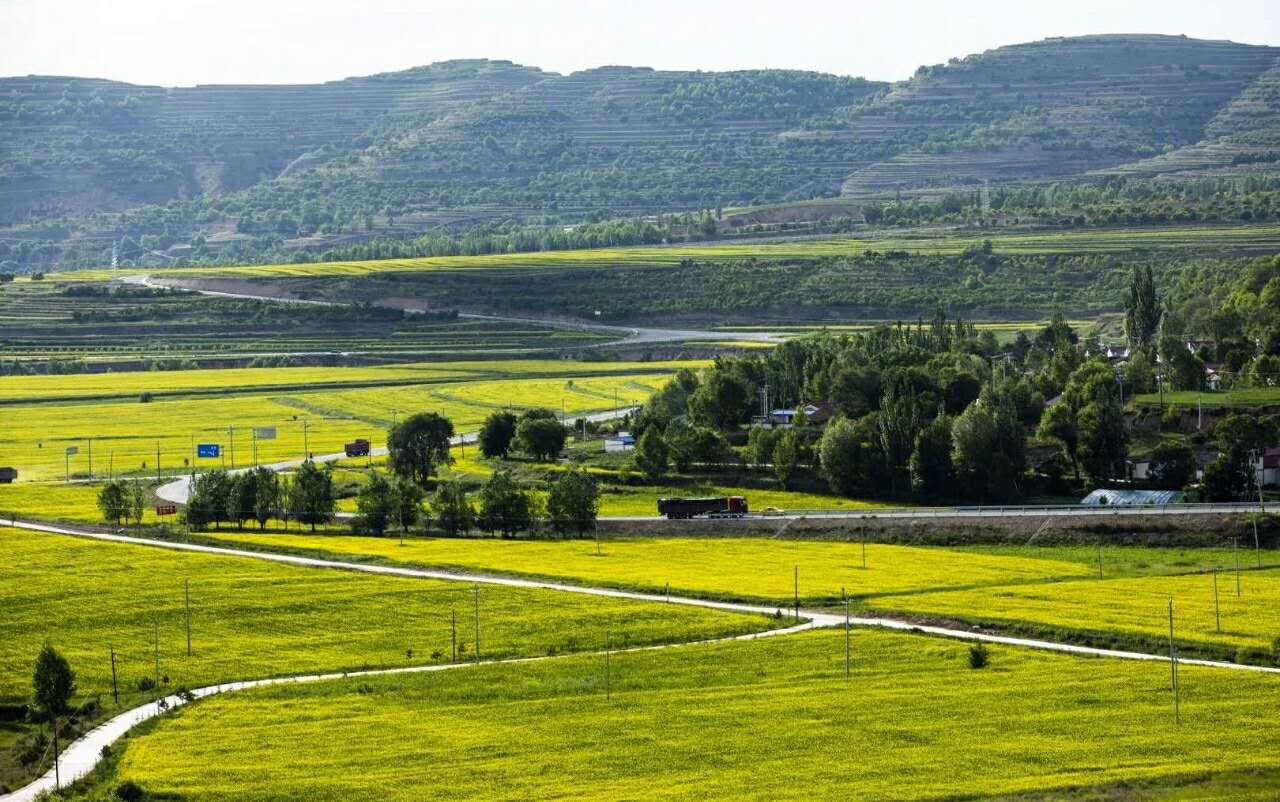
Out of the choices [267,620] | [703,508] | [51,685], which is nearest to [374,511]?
[703,508]

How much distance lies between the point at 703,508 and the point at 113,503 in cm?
2364

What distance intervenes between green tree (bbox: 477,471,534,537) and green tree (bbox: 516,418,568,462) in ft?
48.0

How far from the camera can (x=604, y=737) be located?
51.2 meters

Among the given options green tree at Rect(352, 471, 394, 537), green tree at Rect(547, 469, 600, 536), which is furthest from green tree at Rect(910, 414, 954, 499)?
green tree at Rect(352, 471, 394, 537)

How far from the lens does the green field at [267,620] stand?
61.2 meters

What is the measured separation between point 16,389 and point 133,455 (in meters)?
37.1

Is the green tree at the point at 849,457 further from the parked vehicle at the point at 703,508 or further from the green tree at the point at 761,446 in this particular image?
the parked vehicle at the point at 703,508

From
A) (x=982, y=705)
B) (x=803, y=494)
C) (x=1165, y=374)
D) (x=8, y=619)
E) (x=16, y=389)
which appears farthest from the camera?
(x=16, y=389)

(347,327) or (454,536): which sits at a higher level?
(347,327)

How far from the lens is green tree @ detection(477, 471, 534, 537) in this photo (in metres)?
86.9

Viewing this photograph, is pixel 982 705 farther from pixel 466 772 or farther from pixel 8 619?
pixel 8 619

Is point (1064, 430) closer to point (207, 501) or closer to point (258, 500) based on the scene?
point (258, 500)

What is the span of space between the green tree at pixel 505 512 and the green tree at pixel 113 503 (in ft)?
48.5

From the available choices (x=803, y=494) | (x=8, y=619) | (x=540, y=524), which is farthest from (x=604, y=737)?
(x=803, y=494)
